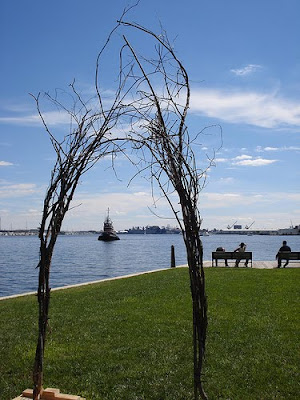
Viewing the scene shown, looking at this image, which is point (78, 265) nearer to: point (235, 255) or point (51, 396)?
point (235, 255)

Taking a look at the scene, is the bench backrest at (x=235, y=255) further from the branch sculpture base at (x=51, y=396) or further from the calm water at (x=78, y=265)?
the branch sculpture base at (x=51, y=396)

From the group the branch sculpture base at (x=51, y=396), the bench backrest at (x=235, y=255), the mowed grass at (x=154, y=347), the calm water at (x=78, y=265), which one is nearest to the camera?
the branch sculpture base at (x=51, y=396)

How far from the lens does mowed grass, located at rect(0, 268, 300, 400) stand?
475 centimetres

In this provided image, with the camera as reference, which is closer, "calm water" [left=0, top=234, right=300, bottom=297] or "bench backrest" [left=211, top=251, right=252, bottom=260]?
"bench backrest" [left=211, top=251, right=252, bottom=260]

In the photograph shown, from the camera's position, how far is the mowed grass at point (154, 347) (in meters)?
4.75

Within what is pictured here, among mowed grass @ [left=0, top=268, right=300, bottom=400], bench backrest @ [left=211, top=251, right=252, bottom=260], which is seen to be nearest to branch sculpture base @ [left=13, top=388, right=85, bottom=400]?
mowed grass @ [left=0, top=268, right=300, bottom=400]

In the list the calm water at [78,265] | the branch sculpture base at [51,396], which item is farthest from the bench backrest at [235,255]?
the branch sculpture base at [51,396]

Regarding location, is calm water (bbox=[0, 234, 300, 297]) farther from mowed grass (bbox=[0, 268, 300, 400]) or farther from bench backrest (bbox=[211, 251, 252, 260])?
mowed grass (bbox=[0, 268, 300, 400])

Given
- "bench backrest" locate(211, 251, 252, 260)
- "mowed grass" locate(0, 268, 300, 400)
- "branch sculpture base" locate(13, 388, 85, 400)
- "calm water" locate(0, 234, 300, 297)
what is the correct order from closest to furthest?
"branch sculpture base" locate(13, 388, 85, 400) → "mowed grass" locate(0, 268, 300, 400) → "bench backrest" locate(211, 251, 252, 260) → "calm water" locate(0, 234, 300, 297)

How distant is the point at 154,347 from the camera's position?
6078mm

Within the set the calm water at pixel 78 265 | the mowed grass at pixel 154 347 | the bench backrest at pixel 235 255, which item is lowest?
the calm water at pixel 78 265

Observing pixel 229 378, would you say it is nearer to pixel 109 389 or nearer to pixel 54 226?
pixel 109 389

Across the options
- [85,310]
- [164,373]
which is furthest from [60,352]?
[85,310]

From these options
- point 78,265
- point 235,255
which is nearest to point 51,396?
point 235,255
